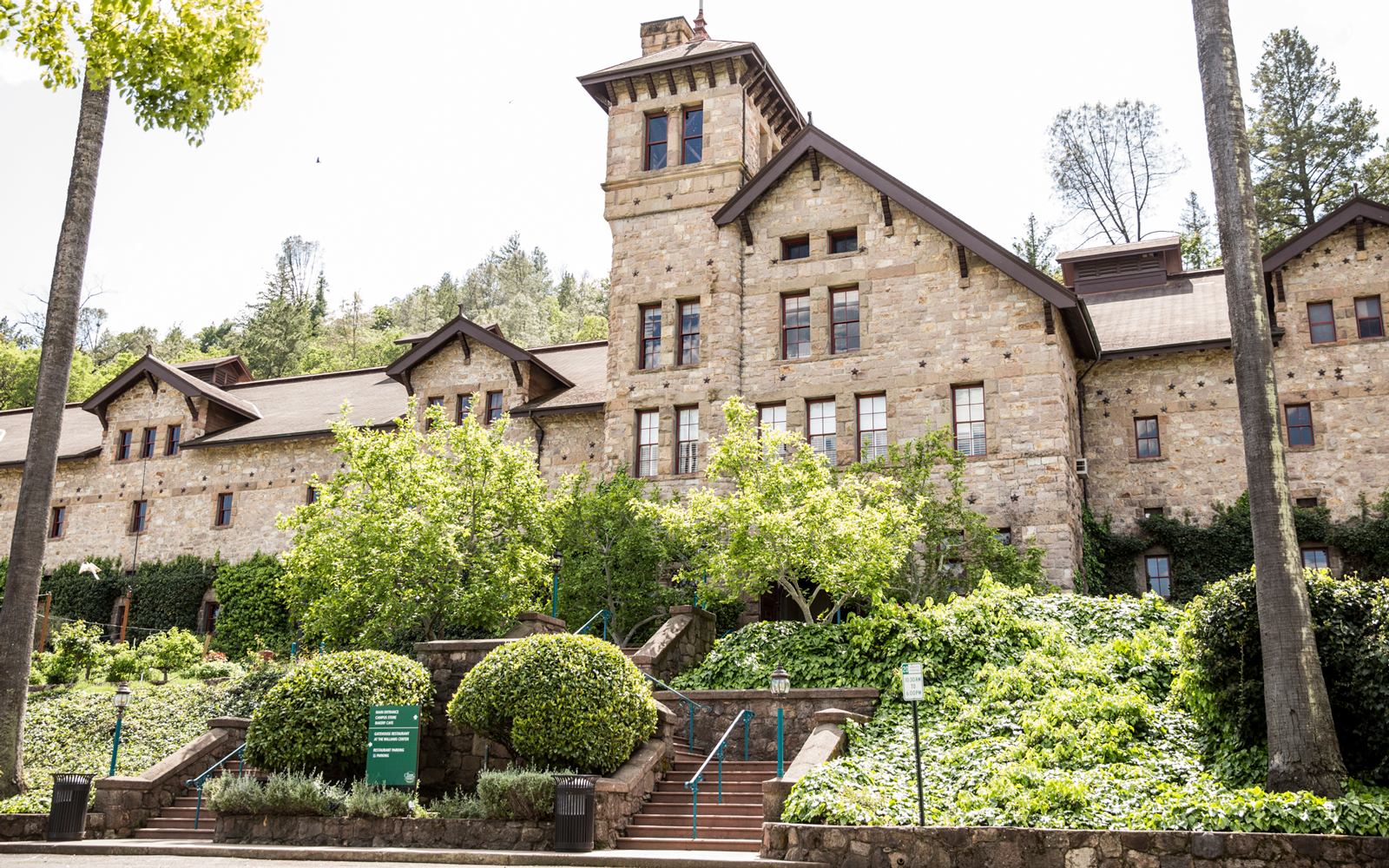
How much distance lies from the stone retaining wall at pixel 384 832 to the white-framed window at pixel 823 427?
13350mm

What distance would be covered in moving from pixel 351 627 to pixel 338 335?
199ft

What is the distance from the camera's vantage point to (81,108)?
686 inches

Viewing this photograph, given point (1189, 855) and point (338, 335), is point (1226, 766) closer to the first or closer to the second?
point (1189, 855)

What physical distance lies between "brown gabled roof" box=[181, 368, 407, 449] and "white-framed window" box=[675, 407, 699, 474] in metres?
10.3

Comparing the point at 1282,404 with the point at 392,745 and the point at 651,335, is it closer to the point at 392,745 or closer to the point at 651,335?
the point at 651,335

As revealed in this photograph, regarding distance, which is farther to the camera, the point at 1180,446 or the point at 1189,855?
the point at 1180,446

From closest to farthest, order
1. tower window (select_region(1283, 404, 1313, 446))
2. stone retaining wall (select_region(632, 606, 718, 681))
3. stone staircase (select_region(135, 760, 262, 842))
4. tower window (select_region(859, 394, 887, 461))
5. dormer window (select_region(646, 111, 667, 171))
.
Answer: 1. stone staircase (select_region(135, 760, 262, 842))
2. stone retaining wall (select_region(632, 606, 718, 681))
3. tower window (select_region(859, 394, 887, 461))
4. tower window (select_region(1283, 404, 1313, 446))
5. dormer window (select_region(646, 111, 667, 171))

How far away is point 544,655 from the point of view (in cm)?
1485

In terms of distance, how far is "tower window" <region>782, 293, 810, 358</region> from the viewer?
85.6ft

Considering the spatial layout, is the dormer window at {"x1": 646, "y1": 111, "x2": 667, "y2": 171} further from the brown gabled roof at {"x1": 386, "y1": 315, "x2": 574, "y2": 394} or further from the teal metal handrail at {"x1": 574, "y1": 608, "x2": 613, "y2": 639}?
the teal metal handrail at {"x1": 574, "y1": 608, "x2": 613, "y2": 639}

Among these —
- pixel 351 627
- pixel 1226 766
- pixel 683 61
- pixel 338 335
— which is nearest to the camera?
pixel 1226 766

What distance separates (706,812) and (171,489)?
26.4 metres

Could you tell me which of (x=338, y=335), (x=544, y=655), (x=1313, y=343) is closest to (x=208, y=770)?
(x=544, y=655)

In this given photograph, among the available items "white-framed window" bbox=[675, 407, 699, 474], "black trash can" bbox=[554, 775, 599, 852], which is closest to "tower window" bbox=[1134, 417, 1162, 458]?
"white-framed window" bbox=[675, 407, 699, 474]
